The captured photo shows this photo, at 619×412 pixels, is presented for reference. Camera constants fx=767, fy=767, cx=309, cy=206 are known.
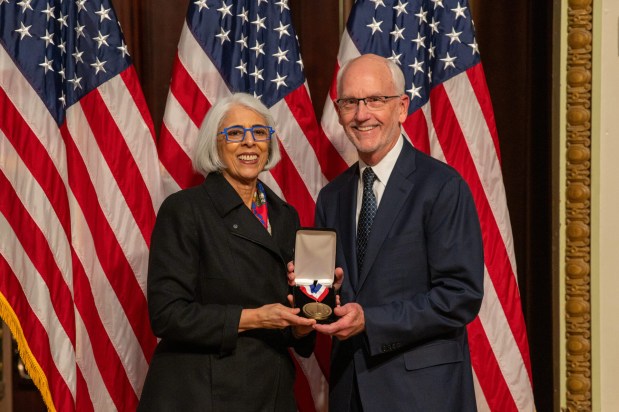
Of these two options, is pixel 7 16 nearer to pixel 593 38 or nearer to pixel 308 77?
pixel 308 77

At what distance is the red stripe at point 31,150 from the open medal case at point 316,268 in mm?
1175

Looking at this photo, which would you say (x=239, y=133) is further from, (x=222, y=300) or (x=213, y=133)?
(x=222, y=300)

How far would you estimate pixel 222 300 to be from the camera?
234cm

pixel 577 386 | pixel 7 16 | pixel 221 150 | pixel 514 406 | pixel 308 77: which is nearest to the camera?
pixel 221 150

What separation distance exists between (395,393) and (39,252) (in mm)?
1431

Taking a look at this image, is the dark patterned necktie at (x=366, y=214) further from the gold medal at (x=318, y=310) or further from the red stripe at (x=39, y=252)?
the red stripe at (x=39, y=252)

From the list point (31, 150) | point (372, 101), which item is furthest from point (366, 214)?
point (31, 150)

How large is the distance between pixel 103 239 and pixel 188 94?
654 millimetres

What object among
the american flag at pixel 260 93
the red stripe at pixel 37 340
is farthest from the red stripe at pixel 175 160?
the red stripe at pixel 37 340

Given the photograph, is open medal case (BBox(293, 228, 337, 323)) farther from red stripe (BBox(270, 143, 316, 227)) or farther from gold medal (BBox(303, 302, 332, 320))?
red stripe (BBox(270, 143, 316, 227))

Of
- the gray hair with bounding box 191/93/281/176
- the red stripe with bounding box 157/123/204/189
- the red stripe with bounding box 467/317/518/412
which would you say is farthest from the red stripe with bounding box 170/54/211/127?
the red stripe with bounding box 467/317/518/412

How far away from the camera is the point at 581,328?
3.23 meters

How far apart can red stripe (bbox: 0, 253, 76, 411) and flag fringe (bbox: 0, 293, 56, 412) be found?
0.01 m

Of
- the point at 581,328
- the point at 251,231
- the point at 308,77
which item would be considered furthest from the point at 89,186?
the point at 581,328
